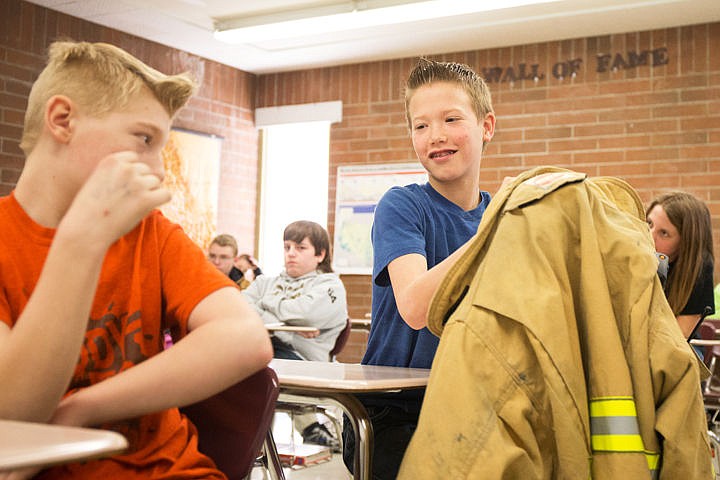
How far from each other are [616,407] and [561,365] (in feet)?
0.34

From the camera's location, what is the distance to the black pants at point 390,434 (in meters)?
1.71

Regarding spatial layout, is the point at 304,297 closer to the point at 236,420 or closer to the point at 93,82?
the point at 236,420

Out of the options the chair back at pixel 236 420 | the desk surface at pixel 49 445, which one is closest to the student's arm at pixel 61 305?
the desk surface at pixel 49 445

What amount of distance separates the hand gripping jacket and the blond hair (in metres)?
0.54

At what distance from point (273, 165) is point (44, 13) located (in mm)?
2619

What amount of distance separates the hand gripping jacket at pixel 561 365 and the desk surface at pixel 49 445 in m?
0.57

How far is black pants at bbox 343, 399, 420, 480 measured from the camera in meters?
1.71

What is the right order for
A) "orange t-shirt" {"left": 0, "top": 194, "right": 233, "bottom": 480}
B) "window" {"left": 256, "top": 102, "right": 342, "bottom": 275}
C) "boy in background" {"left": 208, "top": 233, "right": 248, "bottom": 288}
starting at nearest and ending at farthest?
1. "orange t-shirt" {"left": 0, "top": 194, "right": 233, "bottom": 480}
2. "boy in background" {"left": 208, "top": 233, "right": 248, "bottom": 288}
3. "window" {"left": 256, "top": 102, "right": 342, "bottom": 275}

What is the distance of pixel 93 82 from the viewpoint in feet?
3.39

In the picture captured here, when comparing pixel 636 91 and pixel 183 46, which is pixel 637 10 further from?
pixel 183 46

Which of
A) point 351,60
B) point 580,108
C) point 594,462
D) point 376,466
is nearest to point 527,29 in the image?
point 580,108

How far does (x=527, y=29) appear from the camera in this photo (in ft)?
19.7

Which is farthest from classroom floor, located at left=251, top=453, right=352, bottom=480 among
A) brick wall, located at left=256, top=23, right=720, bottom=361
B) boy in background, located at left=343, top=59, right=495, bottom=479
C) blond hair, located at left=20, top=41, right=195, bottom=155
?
brick wall, located at left=256, top=23, right=720, bottom=361

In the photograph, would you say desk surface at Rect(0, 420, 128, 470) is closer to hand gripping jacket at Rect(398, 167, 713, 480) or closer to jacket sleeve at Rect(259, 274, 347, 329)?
hand gripping jacket at Rect(398, 167, 713, 480)
